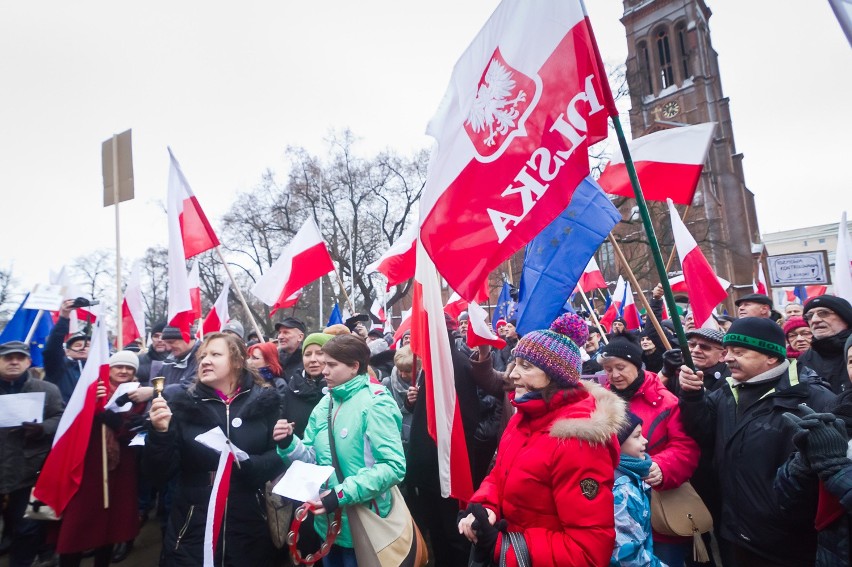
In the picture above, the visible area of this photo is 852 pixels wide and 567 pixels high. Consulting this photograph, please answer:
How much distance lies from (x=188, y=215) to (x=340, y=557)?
3667mm

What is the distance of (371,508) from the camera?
9.46ft

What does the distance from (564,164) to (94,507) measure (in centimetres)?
406

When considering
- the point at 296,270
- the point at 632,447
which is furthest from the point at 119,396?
the point at 632,447

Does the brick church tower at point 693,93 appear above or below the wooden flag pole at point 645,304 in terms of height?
above

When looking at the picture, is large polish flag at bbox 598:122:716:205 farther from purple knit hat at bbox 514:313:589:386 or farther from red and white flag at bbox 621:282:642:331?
red and white flag at bbox 621:282:642:331

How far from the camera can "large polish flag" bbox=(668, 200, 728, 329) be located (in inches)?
172

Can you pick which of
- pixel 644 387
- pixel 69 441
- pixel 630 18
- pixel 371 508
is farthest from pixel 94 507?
pixel 630 18

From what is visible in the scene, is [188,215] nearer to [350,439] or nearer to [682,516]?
[350,439]

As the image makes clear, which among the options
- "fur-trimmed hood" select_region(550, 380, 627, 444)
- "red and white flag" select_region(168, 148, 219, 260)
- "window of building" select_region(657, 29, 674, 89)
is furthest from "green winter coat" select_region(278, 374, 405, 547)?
"window of building" select_region(657, 29, 674, 89)

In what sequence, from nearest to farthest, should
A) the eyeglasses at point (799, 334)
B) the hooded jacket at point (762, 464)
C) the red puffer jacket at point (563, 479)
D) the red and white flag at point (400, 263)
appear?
1. the red puffer jacket at point (563, 479)
2. the hooded jacket at point (762, 464)
3. the eyeglasses at point (799, 334)
4. the red and white flag at point (400, 263)

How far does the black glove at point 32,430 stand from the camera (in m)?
3.88

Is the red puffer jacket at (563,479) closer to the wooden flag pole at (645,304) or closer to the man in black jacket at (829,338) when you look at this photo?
the wooden flag pole at (645,304)

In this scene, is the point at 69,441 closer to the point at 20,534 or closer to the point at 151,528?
the point at 20,534

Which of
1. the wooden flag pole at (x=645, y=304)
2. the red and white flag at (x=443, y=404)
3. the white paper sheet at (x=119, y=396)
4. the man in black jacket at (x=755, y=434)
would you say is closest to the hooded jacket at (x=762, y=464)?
the man in black jacket at (x=755, y=434)
